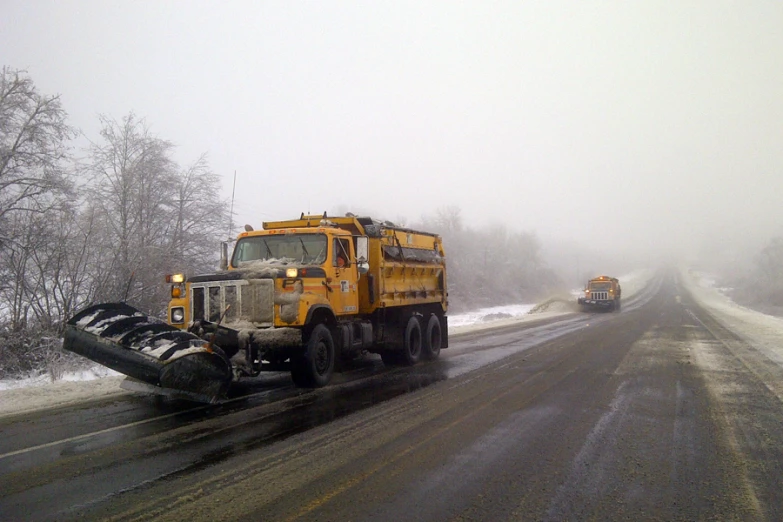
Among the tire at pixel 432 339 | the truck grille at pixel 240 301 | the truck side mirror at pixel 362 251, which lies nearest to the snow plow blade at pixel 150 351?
the truck grille at pixel 240 301

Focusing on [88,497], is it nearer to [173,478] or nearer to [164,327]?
[173,478]

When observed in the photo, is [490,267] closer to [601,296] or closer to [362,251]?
[601,296]

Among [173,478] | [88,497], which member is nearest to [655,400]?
[173,478]

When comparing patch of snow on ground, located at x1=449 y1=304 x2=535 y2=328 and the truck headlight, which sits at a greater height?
the truck headlight

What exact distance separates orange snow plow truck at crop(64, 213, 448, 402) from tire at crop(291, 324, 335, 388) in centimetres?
2

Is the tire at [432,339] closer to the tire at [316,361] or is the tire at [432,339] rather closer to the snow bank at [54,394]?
the tire at [316,361]

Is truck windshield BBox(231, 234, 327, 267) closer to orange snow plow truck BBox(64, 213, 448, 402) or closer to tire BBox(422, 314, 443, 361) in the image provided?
orange snow plow truck BBox(64, 213, 448, 402)

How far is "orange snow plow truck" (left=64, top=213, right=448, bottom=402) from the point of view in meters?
7.43

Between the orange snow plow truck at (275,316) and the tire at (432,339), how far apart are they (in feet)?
2.26

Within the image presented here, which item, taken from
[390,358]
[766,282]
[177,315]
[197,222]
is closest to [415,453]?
[177,315]

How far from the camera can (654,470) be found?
204 inches

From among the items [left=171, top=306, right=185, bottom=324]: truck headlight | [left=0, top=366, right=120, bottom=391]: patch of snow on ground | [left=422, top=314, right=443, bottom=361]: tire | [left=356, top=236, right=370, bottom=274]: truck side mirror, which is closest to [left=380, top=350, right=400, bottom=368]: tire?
[left=422, top=314, right=443, bottom=361]: tire

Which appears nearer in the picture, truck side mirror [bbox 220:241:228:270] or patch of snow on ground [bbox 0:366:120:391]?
truck side mirror [bbox 220:241:228:270]

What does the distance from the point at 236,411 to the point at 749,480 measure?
5.79 meters
